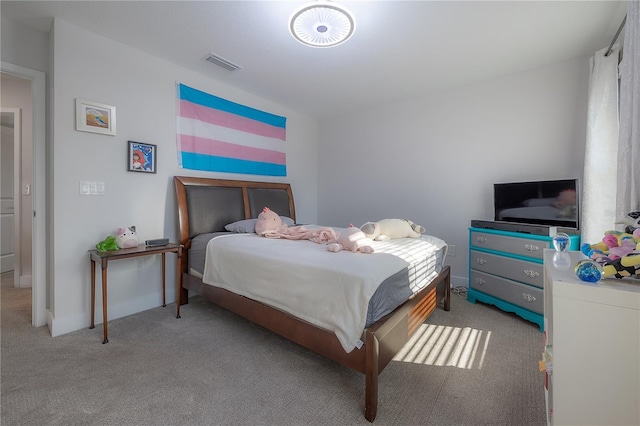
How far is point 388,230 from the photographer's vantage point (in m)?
2.45

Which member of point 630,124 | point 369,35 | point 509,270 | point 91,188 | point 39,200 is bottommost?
point 509,270

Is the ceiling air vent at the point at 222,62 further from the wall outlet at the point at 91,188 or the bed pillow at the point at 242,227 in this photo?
the bed pillow at the point at 242,227

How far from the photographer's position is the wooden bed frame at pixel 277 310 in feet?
4.51

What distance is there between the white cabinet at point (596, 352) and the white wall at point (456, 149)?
251cm

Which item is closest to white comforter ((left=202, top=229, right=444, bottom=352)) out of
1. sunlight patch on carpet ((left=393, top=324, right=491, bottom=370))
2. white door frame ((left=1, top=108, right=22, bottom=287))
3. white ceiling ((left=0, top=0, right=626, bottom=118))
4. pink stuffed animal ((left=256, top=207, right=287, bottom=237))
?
pink stuffed animal ((left=256, top=207, right=287, bottom=237))

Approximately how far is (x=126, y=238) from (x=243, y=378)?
165 centimetres

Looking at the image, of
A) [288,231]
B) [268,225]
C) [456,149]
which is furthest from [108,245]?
[456,149]

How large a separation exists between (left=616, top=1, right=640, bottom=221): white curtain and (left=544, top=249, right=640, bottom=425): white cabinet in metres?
0.87

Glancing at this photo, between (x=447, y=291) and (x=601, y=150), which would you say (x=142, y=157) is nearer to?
(x=447, y=291)

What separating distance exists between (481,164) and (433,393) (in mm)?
2680

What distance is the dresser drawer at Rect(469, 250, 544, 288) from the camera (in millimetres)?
2329

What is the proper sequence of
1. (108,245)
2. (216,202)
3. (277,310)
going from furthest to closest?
1. (216,202)
2. (108,245)
3. (277,310)

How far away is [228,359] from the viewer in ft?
6.04

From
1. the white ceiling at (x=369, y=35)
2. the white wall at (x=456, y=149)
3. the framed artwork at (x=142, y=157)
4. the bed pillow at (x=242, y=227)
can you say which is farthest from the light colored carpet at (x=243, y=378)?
the white ceiling at (x=369, y=35)
